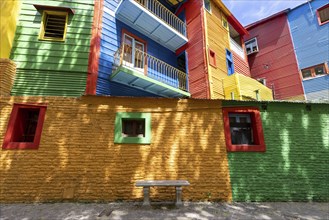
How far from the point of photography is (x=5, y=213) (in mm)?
4590

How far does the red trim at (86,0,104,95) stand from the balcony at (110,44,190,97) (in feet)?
2.56

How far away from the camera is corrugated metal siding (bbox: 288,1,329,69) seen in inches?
497

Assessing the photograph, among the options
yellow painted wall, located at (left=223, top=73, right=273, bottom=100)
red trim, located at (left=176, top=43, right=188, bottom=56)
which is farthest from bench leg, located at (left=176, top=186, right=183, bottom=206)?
red trim, located at (left=176, top=43, right=188, bottom=56)

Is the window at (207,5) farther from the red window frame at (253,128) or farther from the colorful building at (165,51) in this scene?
the red window frame at (253,128)

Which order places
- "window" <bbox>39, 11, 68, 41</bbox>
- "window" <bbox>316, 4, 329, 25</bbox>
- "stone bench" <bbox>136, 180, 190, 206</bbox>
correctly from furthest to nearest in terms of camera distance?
"window" <bbox>316, 4, 329, 25</bbox> < "window" <bbox>39, 11, 68, 41</bbox> < "stone bench" <bbox>136, 180, 190, 206</bbox>

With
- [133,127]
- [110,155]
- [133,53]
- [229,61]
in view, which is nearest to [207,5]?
[229,61]

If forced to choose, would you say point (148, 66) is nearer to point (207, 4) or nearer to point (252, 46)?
point (207, 4)

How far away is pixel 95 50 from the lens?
24.0 ft

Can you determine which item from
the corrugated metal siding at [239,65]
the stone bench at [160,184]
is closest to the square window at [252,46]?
the corrugated metal siding at [239,65]

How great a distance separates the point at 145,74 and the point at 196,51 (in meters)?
3.67

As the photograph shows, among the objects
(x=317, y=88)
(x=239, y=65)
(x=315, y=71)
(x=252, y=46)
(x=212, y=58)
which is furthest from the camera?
(x=252, y=46)

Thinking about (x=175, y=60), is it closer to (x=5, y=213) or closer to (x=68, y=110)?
(x=68, y=110)

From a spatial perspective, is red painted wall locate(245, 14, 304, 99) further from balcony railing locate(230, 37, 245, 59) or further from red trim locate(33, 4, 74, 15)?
red trim locate(33, 4, 74, 15)

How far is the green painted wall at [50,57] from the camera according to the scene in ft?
21.4
